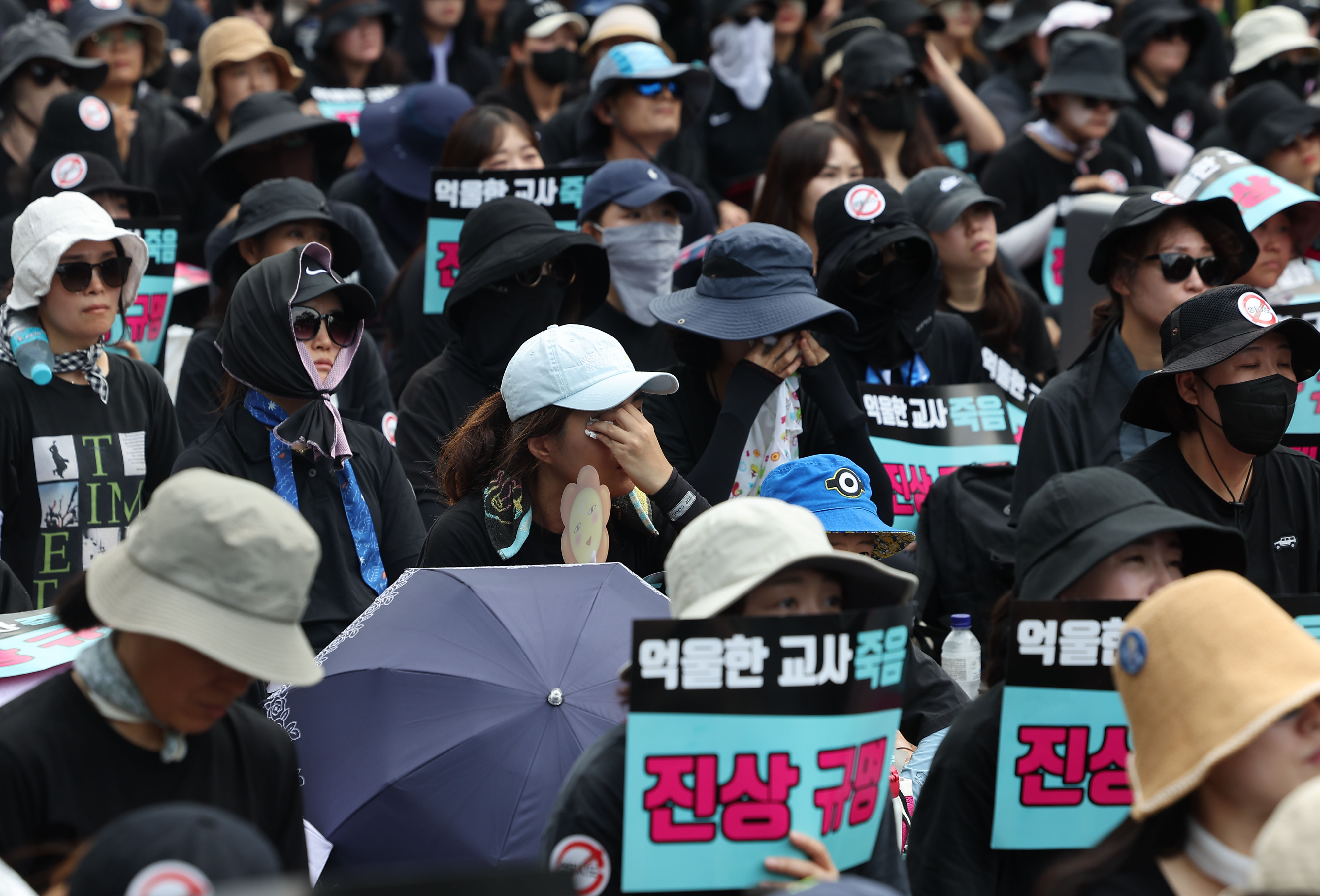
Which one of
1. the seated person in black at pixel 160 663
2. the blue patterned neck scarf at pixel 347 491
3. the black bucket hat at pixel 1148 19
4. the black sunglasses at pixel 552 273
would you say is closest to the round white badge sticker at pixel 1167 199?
the black sunglasses at pixel 552 273

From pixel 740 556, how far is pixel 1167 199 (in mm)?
3362

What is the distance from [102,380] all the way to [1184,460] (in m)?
3.60

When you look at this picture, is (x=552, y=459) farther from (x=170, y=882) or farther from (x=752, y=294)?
(x=170, y=882)

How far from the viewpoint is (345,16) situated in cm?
1069

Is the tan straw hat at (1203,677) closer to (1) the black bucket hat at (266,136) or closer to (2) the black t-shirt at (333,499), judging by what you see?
(2) the black t-shirt at (333,499)

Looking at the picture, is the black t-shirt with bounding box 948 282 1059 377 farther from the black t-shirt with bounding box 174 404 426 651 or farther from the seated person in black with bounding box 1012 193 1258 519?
the black t-shirt with bounding box 174 404 426 651

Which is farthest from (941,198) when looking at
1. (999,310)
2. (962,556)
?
(962,556)

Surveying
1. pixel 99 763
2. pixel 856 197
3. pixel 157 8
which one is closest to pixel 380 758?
pixel 99 763

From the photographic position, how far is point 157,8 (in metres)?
12.3

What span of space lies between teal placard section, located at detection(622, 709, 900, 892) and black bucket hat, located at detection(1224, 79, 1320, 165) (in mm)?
6736

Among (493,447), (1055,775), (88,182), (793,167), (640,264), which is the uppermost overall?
(793,167)

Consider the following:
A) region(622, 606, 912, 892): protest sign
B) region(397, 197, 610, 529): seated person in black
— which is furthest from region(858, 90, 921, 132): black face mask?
region(622, 606, 912, 892): protest sign

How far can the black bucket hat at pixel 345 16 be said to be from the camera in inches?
420

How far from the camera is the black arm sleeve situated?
208 inches
